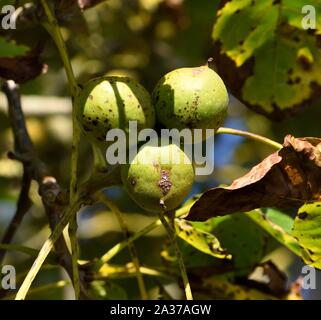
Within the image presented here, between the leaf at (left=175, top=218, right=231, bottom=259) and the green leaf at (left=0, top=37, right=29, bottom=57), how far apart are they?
54cm

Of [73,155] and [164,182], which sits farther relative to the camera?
[73,155]

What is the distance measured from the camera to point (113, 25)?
3348mm

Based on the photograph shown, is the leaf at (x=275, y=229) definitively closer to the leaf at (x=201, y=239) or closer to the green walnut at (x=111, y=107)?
the leaf at (x=201, y=239)

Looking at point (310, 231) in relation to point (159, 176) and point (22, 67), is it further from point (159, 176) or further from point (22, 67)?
point (22, 67)

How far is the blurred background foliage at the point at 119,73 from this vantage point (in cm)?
301

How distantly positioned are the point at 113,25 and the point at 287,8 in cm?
148

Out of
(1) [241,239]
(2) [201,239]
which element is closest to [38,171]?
(2) [201,239]

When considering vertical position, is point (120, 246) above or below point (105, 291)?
above

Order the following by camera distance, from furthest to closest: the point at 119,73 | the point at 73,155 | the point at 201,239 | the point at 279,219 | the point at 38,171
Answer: the point at 119,73 → the point at 279,219 → the point at 38,171 → the point at 201,239 → the point at 73,155

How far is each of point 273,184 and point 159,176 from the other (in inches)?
8.7

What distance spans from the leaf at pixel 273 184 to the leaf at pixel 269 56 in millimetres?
516

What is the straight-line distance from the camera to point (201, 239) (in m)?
1.70


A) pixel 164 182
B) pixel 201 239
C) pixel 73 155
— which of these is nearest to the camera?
pixel 164 182
